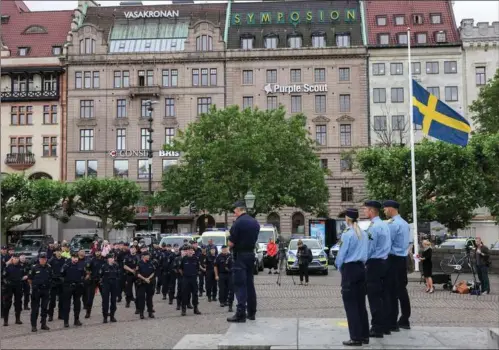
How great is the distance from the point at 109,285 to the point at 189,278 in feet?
6.24

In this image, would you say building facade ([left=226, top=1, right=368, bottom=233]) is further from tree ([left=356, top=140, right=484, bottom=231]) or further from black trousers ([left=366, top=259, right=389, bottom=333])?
black trousers ([left=366, top=259, right=389, bottom=333])

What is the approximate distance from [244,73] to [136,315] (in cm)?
4833

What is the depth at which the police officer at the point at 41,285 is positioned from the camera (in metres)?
15.5

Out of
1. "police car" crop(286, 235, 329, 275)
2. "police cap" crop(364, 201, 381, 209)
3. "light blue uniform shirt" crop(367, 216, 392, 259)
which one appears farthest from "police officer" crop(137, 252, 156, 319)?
"police car" crop(286, 235, 329, 275)

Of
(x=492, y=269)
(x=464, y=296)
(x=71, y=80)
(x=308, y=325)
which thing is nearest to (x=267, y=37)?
(x=71, y=80)

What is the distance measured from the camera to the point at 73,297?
16.5 meters

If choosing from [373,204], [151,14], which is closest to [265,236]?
[373,204]

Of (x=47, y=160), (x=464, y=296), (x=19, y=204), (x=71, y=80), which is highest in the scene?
(x=71, y=80)

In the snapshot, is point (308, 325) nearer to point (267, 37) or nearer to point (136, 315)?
point (136, 315)

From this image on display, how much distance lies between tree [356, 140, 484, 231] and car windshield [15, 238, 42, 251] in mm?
17988

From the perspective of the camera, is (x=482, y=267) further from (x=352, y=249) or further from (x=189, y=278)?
(x=352, y=249)

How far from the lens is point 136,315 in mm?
17344

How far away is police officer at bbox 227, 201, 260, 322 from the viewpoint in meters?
12.4

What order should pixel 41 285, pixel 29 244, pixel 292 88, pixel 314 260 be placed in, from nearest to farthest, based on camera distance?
1. pixel 41 285
2. pixel 314 260
3. pixel 29 244
4. pixel 292 88
